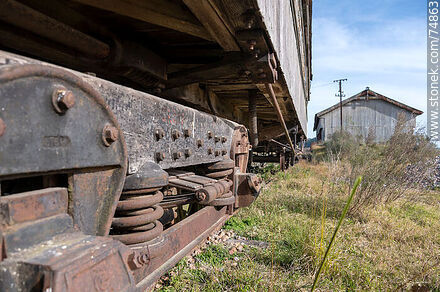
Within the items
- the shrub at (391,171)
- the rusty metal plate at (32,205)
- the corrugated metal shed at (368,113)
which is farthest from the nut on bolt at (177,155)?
the corrugated metal shed at (368,113)

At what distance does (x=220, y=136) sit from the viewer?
2.56m

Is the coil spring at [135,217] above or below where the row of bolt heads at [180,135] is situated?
below

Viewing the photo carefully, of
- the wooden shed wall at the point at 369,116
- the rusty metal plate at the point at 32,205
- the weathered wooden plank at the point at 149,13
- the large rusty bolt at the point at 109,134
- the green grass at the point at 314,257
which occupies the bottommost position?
the green grass at the point at 314,257

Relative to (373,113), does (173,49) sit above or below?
below

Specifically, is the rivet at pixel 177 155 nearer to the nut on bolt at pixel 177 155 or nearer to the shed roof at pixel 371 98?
the nut on bolt at pixel 177 155

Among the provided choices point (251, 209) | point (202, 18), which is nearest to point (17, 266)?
point (202, 18)

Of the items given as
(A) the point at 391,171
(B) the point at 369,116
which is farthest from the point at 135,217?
(B) the point at 369,116

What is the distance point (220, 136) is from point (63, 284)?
1.89 meters

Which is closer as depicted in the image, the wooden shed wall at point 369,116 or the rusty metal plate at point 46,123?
the rusty metal plate at point 46,123

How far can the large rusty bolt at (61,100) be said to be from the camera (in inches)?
33.0

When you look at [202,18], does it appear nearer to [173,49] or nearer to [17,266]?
[173,49]

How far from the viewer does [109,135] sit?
3.45ft

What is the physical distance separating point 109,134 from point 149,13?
1.01 meters

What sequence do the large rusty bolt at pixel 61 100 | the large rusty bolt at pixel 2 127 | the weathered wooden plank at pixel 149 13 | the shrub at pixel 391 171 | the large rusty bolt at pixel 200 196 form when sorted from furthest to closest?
the shrub at pixel 391 171
the large rusty bolt at pixel 200 196
the weathered wooden plank at pixel 149 13
the large rusty bolt at pixel 61 100
the large rusty bolt at pixel 2 127
